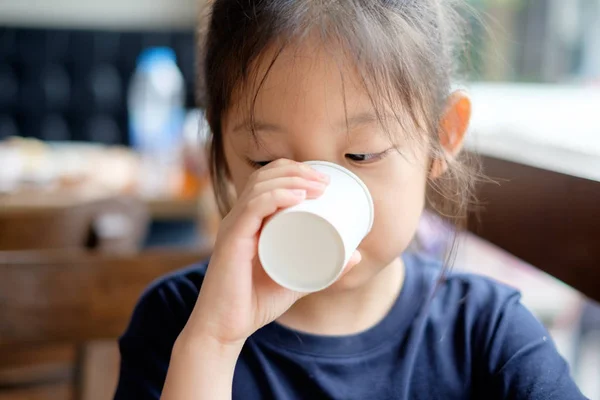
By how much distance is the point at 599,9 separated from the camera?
197cm

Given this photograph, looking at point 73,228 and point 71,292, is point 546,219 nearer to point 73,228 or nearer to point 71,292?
point 71,292

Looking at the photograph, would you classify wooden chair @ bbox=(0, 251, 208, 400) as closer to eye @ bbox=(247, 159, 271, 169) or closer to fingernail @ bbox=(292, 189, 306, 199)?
eye @ bbox=(247, 159, 271, 169)

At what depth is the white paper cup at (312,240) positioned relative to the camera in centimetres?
52

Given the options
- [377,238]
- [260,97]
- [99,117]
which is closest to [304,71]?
[260,97]

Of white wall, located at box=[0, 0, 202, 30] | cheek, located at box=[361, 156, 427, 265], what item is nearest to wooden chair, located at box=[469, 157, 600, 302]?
cheek, located at box=[361, 156, 427, 265]

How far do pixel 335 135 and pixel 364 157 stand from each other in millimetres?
42

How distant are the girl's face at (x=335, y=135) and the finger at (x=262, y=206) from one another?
0.08 metres

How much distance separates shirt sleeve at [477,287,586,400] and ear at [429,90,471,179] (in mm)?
183

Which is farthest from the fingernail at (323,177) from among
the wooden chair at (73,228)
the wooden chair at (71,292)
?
the wooden chair at (73,228)

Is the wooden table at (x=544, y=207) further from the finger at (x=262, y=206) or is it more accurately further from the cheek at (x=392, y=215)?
the finger at (x=262, y=206)

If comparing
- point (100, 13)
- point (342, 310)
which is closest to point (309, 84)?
point (342, 310)

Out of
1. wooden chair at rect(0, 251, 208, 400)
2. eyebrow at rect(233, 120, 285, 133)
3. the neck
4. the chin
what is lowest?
wooden chair at rect(0, 251, 208, 400)

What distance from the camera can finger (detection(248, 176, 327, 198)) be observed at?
545 millimetres

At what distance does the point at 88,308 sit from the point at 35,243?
49 centimetres
